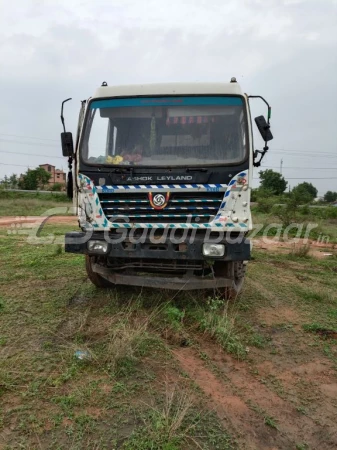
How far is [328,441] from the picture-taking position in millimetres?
2559

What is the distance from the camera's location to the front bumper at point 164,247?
4.36 m

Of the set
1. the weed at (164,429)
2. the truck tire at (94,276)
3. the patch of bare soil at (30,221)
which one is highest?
the truck tire at (94,276)

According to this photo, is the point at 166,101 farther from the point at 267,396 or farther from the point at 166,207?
the point at 267,396

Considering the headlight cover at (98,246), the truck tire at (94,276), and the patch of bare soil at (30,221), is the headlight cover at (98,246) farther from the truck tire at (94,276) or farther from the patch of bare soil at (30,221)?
the patch of bare soil at (30,221)

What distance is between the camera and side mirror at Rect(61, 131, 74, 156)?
497 centimetres

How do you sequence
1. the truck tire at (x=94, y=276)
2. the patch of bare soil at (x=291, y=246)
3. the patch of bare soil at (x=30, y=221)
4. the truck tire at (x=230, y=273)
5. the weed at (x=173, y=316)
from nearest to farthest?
the weed at (x=173, y=316) < the truck tire at (x=230, y=273) < the truck tire at (x=94, y=276) < the patch of bare soil at (x=291, y=246) < the patch of bare soil at (x=30, y=221)

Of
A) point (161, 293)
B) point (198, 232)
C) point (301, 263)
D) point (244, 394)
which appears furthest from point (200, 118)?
point (301, 263)

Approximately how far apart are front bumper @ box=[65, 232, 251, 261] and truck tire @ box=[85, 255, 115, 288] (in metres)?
0.63

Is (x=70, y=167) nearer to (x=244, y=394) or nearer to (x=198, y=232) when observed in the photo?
(x=198, y=232)

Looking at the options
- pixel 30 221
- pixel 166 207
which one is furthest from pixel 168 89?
pixel 30 221

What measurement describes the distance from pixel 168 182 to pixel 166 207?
11.5 inches

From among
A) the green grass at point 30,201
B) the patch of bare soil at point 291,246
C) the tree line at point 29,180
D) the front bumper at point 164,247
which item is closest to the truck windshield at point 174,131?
the front bumper at point 164,247

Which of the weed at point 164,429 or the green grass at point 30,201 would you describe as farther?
the green grass at point 30,201

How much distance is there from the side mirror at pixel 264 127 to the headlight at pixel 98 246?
8.03ft
